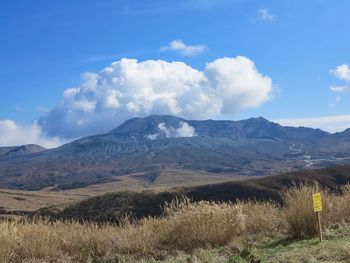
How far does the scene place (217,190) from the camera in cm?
4872

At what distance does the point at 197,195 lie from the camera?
1905 inches

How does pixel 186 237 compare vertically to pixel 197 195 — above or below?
above

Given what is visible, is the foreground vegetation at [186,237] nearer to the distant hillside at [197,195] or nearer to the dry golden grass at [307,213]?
the dry golden grass at [307,213]

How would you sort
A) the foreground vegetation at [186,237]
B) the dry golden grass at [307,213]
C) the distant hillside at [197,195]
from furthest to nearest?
the distant hillside at [197,195], the dry golden grass at [307,213], the foreground vegetation at [186,237]

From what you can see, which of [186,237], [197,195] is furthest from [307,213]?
[197,195]

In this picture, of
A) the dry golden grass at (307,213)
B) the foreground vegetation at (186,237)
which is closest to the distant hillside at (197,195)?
the dry golden grass at (307,213)

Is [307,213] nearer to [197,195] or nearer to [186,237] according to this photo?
[186,237]

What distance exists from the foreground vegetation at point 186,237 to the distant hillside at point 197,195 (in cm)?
2952

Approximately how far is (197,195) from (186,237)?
37546mm

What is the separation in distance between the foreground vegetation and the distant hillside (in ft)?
96.8

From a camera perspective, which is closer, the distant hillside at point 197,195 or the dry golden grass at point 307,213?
the dry golden grass at point 307,213

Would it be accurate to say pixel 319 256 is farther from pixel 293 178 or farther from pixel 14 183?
pixel 14 183

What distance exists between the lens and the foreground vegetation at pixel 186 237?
1003 centimetres

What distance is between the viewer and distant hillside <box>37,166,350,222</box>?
141ft
